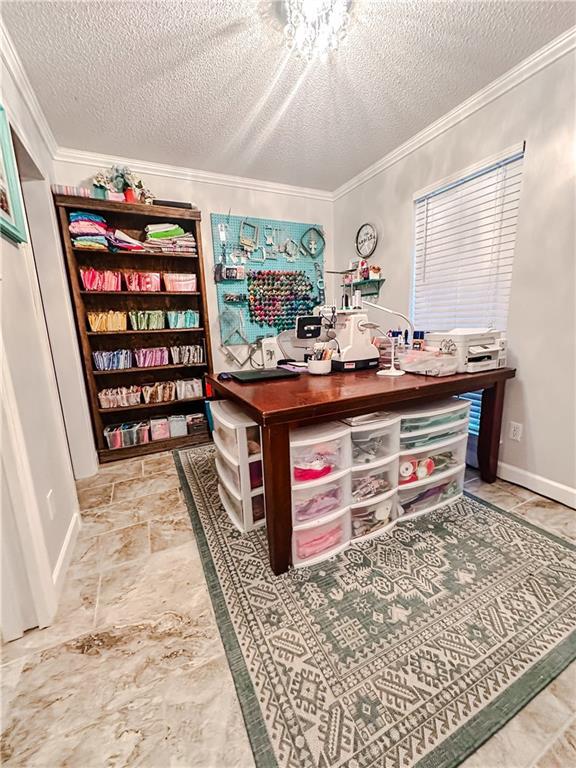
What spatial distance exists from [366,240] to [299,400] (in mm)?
2317

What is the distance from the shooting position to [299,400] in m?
1.29

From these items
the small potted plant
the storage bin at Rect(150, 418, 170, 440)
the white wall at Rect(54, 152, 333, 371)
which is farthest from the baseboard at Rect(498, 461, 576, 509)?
the small potted plant

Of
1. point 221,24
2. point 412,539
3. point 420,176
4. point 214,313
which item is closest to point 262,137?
point 221,24

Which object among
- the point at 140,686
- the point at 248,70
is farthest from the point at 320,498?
the point at 248,70

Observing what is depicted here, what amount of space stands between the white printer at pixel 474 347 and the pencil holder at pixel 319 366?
660 mm

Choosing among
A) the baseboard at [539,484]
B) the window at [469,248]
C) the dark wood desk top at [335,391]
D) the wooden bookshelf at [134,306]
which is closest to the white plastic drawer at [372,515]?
the dark wood desk top at [335,391]

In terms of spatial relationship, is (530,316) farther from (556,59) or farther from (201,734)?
(201,734)

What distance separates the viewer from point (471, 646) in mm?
1051

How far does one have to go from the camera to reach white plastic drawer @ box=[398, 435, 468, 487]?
1.61 meters

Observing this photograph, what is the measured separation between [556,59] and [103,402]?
3619 millimetres

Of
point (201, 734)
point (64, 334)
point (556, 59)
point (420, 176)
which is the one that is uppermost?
point (556, 59)

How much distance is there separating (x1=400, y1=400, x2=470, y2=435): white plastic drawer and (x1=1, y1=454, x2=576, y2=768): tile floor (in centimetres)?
73

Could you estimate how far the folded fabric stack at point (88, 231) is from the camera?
2289 millimetres

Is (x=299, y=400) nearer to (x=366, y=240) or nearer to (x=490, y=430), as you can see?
(x=490, y=430)
